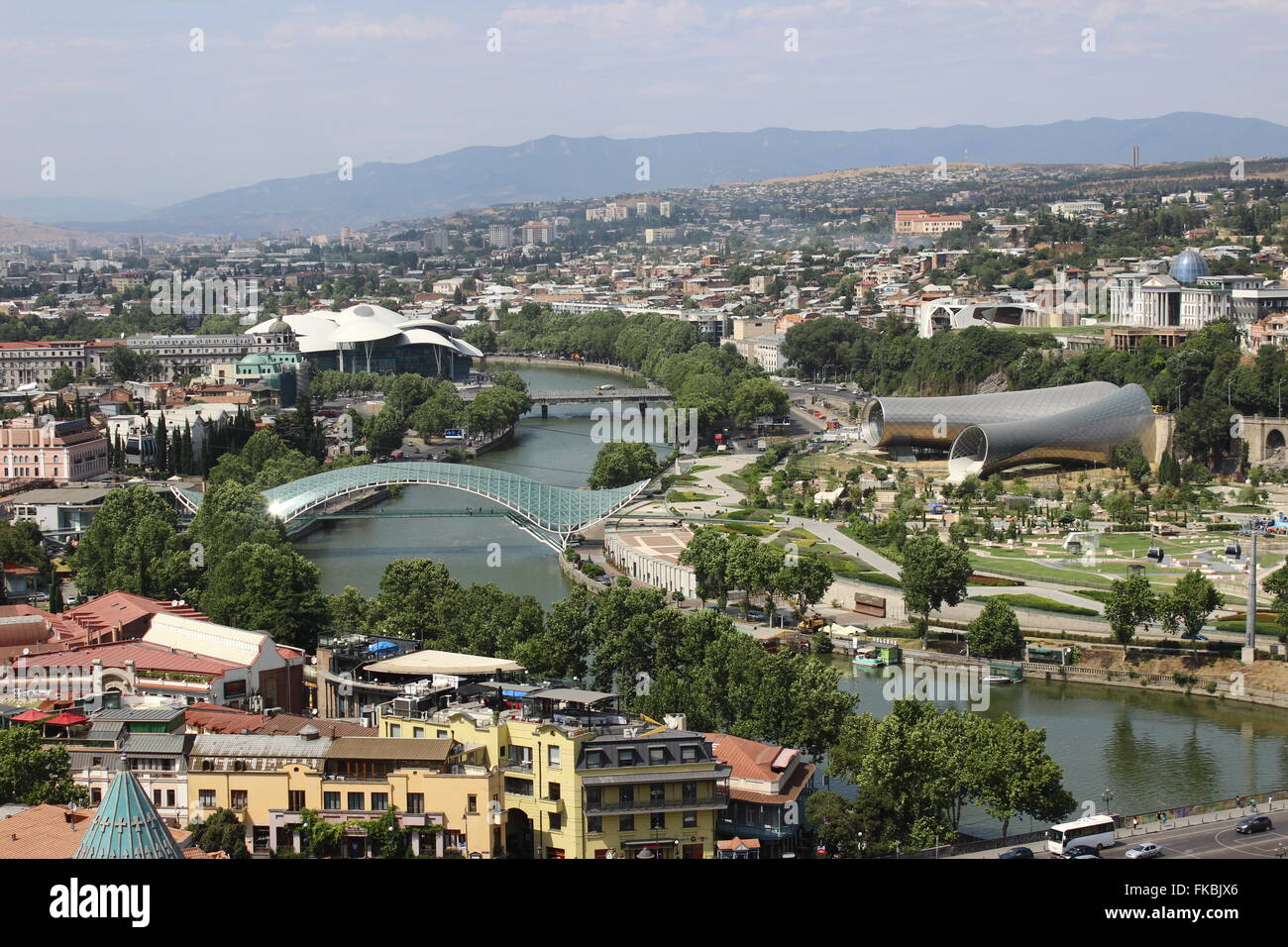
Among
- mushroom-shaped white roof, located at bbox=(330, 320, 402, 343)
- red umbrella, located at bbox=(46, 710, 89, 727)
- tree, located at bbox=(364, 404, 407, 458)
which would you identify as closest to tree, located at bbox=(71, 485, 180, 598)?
red umbrella, located at bbox=(46, 710, 89, 727)

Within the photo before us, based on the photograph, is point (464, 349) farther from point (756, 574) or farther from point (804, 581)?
point (804, 581)

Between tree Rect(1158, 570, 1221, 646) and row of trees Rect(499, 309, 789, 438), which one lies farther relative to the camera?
row of trees Rect(499, 309, 789, 438)

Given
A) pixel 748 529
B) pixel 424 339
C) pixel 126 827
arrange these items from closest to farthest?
pixel 126 827 → pixel 748 529 → pixel 424 339

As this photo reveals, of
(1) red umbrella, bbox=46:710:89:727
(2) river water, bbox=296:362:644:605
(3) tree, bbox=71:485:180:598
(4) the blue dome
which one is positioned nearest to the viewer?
(1) red umbrella, bbox=46:710:89:727

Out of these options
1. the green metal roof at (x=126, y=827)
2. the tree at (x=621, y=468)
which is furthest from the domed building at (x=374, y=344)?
the green metal roof at (x=126, y=827)

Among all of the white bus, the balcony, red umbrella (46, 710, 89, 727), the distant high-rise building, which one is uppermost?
the distant high-rise building

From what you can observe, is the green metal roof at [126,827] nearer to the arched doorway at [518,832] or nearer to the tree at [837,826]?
the arched doorway at [518,832]

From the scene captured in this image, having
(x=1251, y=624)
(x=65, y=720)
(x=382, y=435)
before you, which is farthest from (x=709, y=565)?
(x=382, y=435)

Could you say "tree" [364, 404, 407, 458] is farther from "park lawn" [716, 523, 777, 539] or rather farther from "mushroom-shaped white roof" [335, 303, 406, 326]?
"mushroom-shaped white roof" [335, 303, 406, 326]
